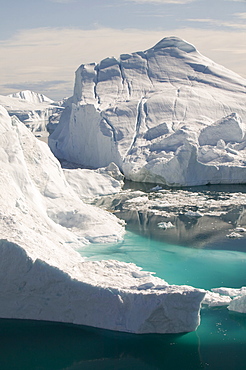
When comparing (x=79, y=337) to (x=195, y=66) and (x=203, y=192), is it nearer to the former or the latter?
(x=203, y=192)

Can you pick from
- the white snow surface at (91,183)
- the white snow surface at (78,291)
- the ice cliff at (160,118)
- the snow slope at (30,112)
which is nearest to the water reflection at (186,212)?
the white snow surface at (91,183)

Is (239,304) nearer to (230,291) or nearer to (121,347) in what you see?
(230,291)

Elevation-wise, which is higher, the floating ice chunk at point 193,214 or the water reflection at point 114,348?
the water reflection at point 114,348

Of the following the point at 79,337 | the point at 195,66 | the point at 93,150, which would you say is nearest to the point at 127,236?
the point at 79,337

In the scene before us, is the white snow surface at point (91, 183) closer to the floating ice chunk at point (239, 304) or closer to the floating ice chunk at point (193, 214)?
the floating ice chunk at point (193, 214)

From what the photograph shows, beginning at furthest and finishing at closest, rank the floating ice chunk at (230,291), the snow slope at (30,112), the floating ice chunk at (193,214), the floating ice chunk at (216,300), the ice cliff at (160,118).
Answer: the snow slope at (30,112)
the ice cliff at (160,118)
the floating ice chunk at (193,214)
the floating ice chunk at (230,291)
the floating ice chunk at (216,300)

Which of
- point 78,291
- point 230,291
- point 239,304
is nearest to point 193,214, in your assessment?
point 230,291


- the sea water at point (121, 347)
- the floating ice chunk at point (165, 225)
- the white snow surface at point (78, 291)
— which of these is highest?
the white snow surface at point (78, 291)

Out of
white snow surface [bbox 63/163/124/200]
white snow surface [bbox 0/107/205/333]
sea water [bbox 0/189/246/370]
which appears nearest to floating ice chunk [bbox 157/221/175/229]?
white snow surface [bbox 0/107/205/333]

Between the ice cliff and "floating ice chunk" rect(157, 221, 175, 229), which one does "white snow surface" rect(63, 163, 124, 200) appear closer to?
the ice cliff
